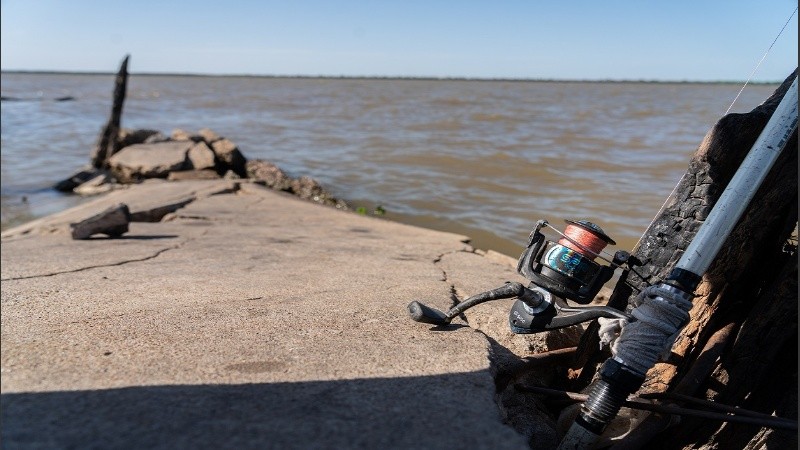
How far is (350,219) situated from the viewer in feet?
23.5

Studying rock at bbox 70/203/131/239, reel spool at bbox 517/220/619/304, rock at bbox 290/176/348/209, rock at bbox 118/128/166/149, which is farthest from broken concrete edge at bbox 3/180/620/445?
rock at bbox 118/128/166/149

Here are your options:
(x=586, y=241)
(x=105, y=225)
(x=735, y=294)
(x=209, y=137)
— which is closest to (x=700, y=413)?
(x=735, y=294)

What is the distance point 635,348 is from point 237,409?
1.27m

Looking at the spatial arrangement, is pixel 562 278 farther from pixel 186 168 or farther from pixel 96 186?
pixel 96 186

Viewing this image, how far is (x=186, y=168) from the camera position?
36.8 feet

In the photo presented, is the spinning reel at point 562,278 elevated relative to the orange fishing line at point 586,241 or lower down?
lower down

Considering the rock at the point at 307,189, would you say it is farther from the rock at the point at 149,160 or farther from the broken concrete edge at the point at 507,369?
the broken concrete edge at the point at 507,369

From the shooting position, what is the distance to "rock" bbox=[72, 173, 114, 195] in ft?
36.4

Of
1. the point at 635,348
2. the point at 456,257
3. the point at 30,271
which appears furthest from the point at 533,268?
the point at 30,271

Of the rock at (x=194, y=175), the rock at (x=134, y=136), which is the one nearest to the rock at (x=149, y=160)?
the rock at (x=194, y=175)

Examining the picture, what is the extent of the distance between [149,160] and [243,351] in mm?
10179

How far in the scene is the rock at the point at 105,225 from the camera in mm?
5383

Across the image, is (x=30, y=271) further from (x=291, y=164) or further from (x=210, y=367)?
(x=291, y=164)

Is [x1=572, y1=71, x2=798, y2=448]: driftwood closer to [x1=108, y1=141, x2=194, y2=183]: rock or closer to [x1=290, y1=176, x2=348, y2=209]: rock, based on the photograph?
[x1=290, y1=176, x2=348, y2=209]: rock
